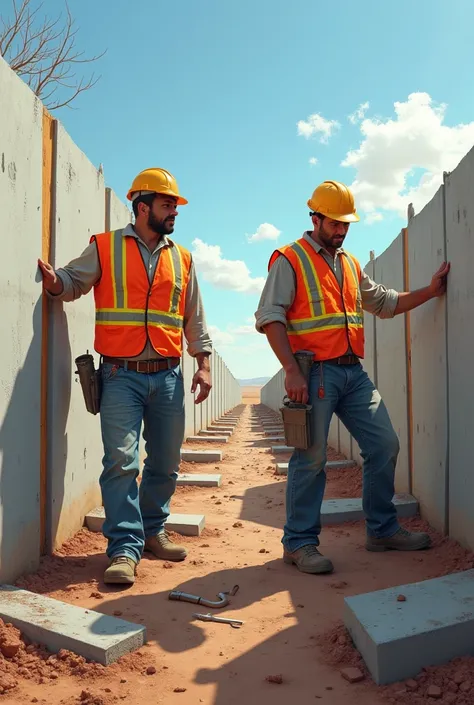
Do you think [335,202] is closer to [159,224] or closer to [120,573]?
[159,224]

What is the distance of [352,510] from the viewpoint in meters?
4.81

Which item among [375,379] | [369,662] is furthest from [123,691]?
[375,379]

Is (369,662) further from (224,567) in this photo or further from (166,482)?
(166,482)

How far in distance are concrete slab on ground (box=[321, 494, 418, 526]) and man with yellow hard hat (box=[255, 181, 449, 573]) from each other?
69 centimetres

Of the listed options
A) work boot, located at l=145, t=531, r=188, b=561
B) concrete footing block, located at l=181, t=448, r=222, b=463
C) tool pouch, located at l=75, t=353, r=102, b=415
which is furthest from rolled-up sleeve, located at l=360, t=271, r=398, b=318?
concrete footing block, located at l=181, t=448, r=222, b=463

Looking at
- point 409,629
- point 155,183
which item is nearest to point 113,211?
point 155,183

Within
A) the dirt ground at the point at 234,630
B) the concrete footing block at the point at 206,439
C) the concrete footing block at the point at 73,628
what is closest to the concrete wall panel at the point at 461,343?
the dirt ground at the point at 234,630

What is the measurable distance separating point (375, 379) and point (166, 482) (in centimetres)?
299

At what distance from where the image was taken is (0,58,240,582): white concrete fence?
10.3ft

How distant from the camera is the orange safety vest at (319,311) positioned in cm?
376

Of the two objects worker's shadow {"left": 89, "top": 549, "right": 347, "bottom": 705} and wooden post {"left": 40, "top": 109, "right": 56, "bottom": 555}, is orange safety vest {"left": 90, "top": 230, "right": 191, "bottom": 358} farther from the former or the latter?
worker's shadow {"left": 89, "top": 549, "right": 347, "bottom": 705}

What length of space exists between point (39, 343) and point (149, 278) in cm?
74

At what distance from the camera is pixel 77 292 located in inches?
147

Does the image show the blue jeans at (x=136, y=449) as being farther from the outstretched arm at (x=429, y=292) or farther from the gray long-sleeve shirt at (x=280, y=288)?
the outstretched arm at (x=429, y=292)
